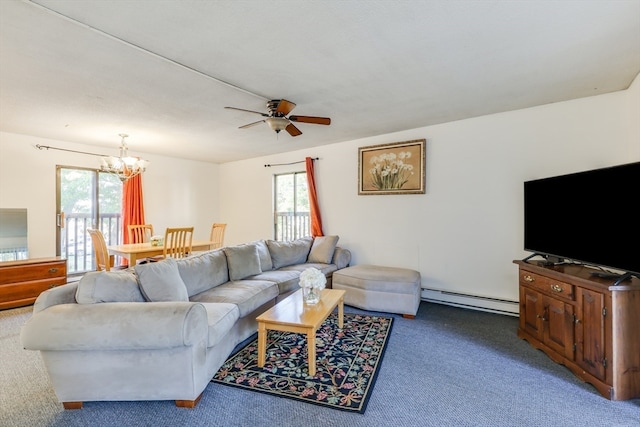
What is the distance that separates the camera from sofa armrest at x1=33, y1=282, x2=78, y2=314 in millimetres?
1885

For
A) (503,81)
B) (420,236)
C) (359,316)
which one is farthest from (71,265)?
(503,81)

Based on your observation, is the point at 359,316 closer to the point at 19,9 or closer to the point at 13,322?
the point at 19,9

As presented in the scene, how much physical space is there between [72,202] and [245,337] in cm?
422

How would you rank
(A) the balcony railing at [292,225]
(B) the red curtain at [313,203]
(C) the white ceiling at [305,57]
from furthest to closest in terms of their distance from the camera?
(A) the balcony railing at [292,225] < (B) the red curtain at [313,203] < (C) the white ceiling at [305,57]

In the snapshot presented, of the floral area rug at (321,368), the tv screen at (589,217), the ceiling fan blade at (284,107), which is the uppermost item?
the ceiling fan blade at (284,107)

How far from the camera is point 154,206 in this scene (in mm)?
5773

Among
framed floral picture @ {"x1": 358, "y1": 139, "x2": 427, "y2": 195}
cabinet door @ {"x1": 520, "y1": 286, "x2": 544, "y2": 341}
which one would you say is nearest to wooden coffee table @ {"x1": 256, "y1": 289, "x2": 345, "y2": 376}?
cabinet door @ {"x1": 520, "y1": 286, "x2": 544, "y2": 341}

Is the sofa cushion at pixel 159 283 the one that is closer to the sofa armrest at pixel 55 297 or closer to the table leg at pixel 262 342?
the sofa armrest at pixel 55 297

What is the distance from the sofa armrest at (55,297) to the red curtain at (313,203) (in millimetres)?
3521

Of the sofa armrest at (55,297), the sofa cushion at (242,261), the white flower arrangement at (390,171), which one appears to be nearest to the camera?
the sofa armrest at (55,297)

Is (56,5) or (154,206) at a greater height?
(56,5)

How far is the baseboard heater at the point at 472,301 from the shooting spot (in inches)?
138

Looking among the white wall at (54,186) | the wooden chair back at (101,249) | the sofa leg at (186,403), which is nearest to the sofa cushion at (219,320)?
the sofa leg at (186,403)

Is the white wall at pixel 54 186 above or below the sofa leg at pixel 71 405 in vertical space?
above
